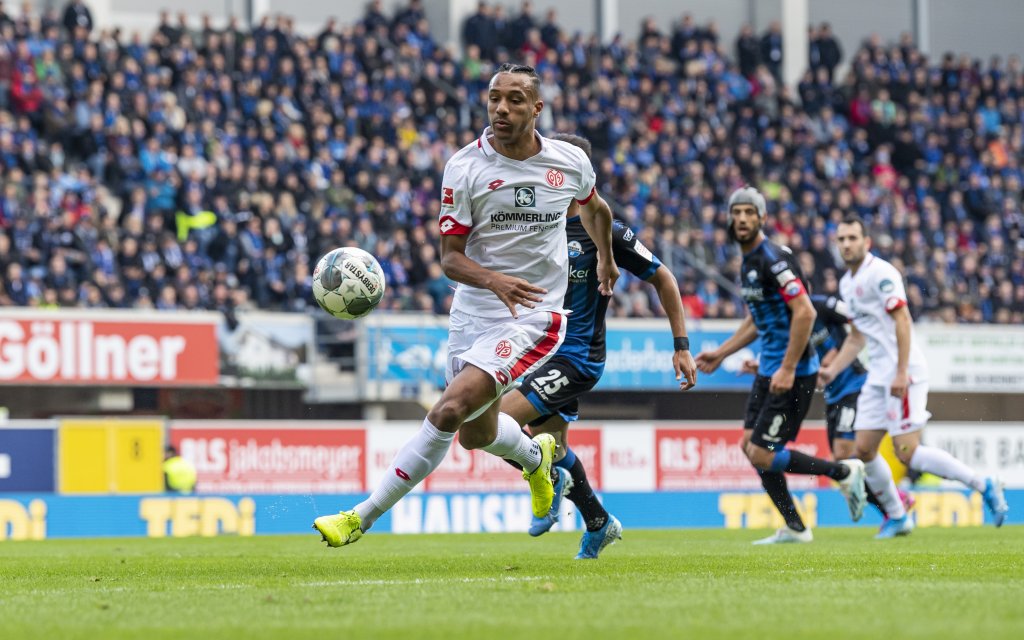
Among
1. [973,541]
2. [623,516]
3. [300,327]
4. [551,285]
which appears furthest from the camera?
[300,327]

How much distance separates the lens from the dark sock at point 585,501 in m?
9.23

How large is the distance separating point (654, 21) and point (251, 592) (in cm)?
3174

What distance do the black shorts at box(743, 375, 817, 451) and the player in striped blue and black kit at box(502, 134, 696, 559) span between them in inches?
80.9

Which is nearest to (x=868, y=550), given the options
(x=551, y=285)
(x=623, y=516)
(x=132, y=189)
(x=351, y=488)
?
(x=551, y=285)

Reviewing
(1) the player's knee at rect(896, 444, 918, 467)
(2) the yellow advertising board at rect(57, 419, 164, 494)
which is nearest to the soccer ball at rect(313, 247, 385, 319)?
(1) the player's knee at rect(896, 444, 918, 467)

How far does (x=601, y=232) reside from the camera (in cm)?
885

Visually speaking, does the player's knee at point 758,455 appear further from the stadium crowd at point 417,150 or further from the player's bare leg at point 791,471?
the stadium crowd at point 417,150

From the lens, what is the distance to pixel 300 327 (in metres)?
23.2

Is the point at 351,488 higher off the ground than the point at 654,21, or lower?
lower

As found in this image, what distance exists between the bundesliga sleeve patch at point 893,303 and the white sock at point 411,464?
240 inches

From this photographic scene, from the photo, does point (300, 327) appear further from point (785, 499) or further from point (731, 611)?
point (731, 611)

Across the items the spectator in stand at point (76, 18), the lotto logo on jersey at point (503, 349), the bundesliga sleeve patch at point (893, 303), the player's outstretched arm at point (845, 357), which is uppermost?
the spectator in stand at point (76, 18)

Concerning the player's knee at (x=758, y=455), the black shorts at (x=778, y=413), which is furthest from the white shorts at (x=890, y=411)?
the player's knee at (x=758, y=455)

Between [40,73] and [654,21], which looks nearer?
[40,73]
